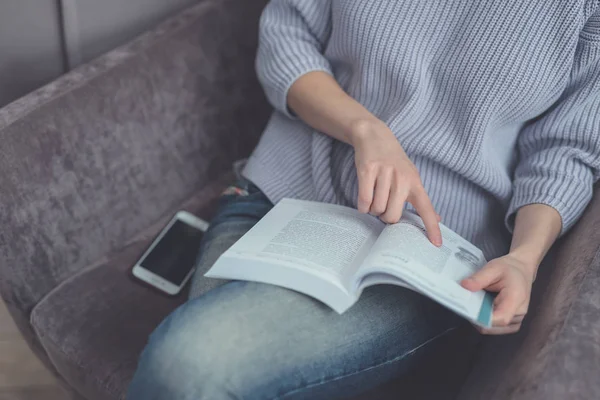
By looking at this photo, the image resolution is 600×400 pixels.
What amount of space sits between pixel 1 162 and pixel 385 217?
1.58 ft

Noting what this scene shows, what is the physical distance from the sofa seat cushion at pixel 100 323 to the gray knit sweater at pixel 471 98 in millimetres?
234

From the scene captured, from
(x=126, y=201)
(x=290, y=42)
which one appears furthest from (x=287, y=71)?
(x=126, y=201)

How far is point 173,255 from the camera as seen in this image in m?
1.04

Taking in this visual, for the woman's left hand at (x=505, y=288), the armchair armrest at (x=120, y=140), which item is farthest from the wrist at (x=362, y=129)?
the armchair armrest at (x=120, y=140)

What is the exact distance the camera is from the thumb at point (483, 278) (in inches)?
27.6

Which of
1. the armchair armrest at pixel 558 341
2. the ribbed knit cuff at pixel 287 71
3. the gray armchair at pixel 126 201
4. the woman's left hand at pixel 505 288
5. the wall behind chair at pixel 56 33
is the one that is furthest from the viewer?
the wall behind chair at pixel 56 33

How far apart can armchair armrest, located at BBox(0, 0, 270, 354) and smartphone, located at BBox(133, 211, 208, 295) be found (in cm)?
4

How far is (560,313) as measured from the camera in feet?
2.21

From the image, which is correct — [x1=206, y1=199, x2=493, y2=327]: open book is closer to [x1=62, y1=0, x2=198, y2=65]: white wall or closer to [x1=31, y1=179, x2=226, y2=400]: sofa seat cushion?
[x1=31, y1=179, x2=226, y2=400]: sofa seat cushion

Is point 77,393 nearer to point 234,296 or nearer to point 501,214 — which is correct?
point 234,296

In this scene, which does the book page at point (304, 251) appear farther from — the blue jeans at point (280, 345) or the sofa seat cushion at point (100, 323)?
the sofa seat cushion at point (100, 323)

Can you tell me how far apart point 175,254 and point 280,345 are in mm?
375

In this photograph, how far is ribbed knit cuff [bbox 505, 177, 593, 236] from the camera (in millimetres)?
834

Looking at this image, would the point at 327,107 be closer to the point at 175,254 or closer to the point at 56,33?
the point at 175,254
